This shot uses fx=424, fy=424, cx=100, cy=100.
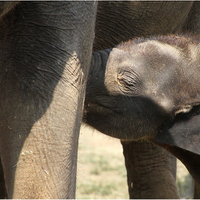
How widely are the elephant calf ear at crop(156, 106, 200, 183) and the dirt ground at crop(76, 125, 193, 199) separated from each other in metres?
1.05

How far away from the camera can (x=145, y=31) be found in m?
2.87

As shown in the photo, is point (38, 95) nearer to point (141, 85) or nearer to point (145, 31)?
point (141, 85)

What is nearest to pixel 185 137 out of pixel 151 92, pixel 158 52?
pixel 151 92

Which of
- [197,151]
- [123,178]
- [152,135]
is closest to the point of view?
[197,151]


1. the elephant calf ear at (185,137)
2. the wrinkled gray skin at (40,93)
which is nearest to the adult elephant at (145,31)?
the elephant calf ear at (185,137)

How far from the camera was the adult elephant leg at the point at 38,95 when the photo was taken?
159cm

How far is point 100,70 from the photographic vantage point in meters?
2.20

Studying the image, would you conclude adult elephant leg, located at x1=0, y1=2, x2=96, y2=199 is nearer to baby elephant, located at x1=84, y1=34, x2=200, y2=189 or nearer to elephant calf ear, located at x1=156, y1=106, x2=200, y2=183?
baby elephant, located at x1=84, y1=34, x2=200, y2=189

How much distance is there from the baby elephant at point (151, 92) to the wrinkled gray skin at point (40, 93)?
1.87 feet

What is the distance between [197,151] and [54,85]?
922 millimetres

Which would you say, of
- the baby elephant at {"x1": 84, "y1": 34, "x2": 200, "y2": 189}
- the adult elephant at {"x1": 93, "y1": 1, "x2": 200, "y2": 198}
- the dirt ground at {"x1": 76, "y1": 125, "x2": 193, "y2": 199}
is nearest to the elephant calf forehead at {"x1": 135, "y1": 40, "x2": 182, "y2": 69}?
the baby elephant at {"x1": 84, "y1": 34, "x2": 200, "y2": 189}

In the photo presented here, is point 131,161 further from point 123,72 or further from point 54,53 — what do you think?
point 54,53

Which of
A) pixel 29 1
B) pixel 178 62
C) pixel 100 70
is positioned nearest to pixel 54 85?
pixel 29 1

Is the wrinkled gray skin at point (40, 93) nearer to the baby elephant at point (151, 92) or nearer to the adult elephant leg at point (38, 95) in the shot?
the adult elephant leg at point (38, 95)
